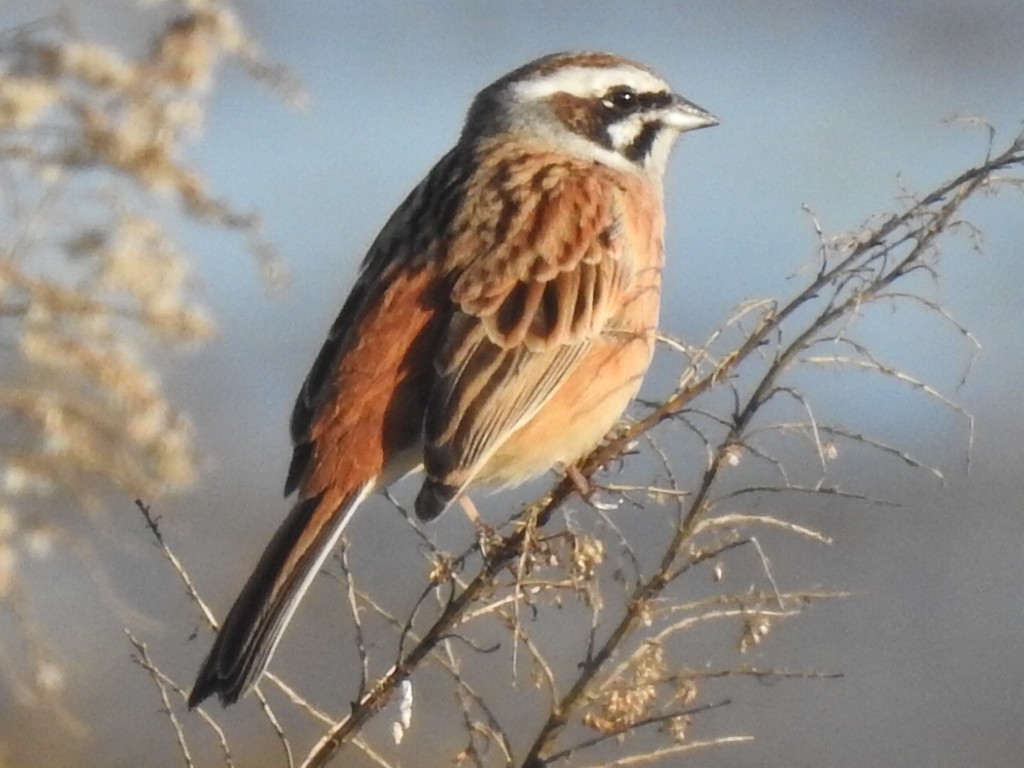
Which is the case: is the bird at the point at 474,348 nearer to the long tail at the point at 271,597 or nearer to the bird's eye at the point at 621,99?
the long tail at the point at 271,597

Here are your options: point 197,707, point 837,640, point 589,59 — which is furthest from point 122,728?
point 197,707

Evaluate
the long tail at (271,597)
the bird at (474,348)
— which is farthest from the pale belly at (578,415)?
the long tail at (271,597)

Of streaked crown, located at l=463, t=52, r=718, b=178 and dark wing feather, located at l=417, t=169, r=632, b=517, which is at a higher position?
streaked crown, located at l=463, t=52, r=718, b=178

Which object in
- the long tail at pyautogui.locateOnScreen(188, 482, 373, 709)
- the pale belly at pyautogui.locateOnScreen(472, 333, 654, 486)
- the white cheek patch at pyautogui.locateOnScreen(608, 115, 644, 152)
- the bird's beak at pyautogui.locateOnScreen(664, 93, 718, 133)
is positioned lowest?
the long tail at pyautogui.locateOnScreen(188, 482, 373, 709)

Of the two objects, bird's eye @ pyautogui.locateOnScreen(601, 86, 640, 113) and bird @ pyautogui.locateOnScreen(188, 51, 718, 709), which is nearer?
bird @ pyautogui.locateOnScreen(188, 51, 718, 709)

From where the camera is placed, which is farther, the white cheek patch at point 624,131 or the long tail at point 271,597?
the white cheek patch at point 624,131

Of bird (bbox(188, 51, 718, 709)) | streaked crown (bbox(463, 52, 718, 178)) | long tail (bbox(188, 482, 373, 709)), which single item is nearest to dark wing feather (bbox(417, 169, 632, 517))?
bird (bbox(188, 51, 718, 709))

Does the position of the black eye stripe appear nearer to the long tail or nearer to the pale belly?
the pale belly
